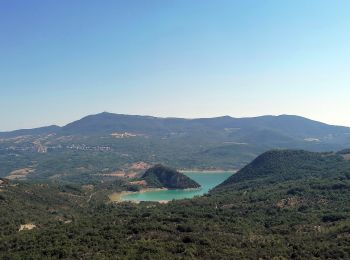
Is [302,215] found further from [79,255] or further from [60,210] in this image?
[60,210]

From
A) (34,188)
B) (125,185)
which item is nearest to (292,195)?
(34,188)

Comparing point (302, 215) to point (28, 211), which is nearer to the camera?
point (302, 215)

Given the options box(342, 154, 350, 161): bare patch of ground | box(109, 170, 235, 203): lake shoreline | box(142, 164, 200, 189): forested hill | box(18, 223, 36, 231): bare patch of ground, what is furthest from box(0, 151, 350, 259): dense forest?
box(142, 164, 200, 189): forested hill

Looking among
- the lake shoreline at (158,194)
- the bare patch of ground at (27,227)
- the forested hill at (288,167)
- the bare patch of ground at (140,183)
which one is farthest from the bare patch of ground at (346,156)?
the bare patch of ground at (27,227)

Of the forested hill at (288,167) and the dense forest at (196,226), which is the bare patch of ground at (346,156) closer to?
the forested hill at (288,167)

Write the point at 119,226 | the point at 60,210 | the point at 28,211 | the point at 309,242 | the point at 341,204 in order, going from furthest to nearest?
the point at 60,210, the point at 28,211, the point at 341,204, the point at 119,226, the point at 309,242

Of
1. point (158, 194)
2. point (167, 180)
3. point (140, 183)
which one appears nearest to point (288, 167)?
point (158, 194)
